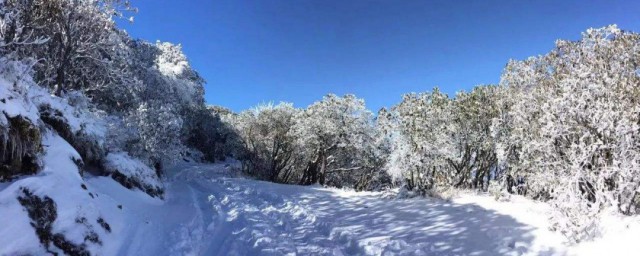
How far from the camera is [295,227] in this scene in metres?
11.9

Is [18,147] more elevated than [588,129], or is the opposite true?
[588,129]

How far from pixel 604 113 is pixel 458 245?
5.03 meters

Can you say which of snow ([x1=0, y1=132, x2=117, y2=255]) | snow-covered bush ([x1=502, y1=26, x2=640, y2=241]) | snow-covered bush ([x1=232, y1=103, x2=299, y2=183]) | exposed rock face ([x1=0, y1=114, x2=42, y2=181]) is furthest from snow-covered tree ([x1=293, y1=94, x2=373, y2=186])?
exposed rock face ([x1=0, y1=114, x2=42, y2=181])

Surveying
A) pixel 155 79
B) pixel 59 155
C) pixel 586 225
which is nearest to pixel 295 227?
pixel 59 155

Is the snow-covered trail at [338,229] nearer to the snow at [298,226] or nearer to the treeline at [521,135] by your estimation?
the snow at [298,226]

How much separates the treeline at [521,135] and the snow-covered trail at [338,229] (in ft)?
4.34

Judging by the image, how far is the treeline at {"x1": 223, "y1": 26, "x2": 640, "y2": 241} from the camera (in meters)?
9.65

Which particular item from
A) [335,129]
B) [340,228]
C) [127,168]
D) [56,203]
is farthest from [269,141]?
[56,203]

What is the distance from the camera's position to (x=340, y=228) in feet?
36.7

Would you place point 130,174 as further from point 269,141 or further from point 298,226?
point 269,141

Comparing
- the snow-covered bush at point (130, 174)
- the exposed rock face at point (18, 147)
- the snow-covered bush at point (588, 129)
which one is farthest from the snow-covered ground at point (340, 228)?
the exposed rock face at point (18, 147)

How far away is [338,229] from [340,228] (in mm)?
147

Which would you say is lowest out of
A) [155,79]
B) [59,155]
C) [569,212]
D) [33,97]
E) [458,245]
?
[458,245]

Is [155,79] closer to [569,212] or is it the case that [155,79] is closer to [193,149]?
[193,149]
